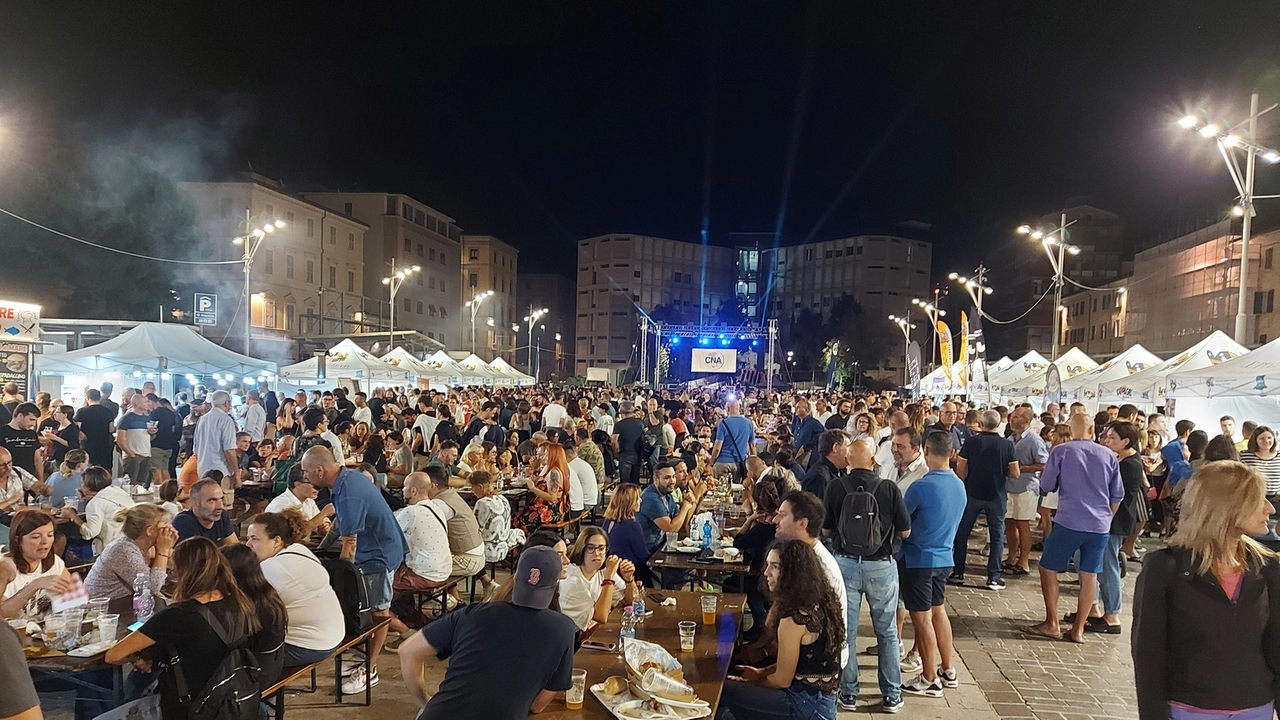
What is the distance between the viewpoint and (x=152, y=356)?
12.6 meters

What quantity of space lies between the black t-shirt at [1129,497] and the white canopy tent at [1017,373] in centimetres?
1782

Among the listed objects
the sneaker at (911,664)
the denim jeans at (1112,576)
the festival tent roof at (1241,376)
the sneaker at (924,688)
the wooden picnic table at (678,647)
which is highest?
the festival tent roof at (1241,376)

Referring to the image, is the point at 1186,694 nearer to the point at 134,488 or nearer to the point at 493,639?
the point at 493,639

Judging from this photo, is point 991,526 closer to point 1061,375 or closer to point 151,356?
point 151,356

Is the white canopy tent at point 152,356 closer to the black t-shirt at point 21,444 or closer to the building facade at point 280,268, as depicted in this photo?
the black t-shirt at point 21,444

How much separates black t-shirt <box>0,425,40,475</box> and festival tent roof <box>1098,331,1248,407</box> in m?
17.0

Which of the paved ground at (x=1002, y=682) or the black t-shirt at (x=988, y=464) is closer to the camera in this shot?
the paved ground at (x=1002, y=682)

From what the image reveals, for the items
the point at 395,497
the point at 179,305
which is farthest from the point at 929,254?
the point at 395,497

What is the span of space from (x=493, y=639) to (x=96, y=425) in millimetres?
10504

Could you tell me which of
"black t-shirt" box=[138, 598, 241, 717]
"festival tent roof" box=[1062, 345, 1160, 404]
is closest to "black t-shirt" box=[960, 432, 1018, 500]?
"black t-shirt" box=[138, 598, 241, 717]

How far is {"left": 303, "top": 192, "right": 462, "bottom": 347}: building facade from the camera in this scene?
5159cm

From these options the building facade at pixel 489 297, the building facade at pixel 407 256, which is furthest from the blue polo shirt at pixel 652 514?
the building facade at pixel 489 297

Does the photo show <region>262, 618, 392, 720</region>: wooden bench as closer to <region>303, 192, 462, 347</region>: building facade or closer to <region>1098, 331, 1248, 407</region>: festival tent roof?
<region>1098, 331, 1248, 407</region>: festival tent roof

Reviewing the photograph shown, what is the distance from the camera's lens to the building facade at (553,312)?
81812 millimetres
